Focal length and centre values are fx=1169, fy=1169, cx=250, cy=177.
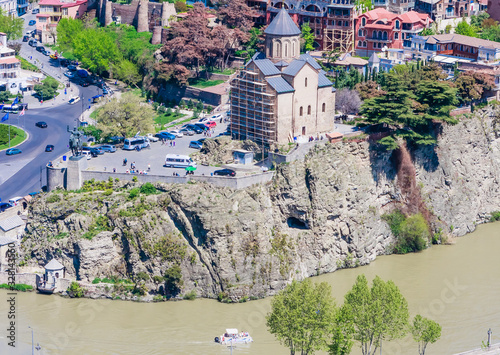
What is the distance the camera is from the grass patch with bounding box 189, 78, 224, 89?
11556cm

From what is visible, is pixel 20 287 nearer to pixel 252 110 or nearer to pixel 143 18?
pixel 252 110

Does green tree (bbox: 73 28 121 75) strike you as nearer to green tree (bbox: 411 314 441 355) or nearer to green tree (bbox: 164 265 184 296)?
green tree (bbox: 164 265 184 296)

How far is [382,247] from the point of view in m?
93.8

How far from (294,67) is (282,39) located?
282 cm

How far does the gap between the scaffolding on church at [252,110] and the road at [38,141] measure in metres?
17.3

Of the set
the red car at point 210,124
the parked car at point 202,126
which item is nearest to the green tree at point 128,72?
the red car at point 210,124

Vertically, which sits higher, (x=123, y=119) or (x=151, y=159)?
(x=123, y=119)

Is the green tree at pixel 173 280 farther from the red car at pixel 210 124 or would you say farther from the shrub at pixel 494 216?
the shrub at pixel 494 216

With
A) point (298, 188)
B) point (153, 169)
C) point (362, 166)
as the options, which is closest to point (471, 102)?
point (362, 166)

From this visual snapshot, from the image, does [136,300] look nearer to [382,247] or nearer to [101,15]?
[382,247]

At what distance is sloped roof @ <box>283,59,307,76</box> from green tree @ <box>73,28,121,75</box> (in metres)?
35.8

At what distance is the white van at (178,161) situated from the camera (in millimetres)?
93000

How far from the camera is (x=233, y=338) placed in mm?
79250

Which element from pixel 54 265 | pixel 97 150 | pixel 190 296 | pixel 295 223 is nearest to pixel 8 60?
pixel 97 150
